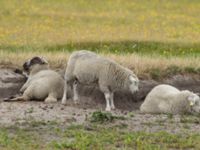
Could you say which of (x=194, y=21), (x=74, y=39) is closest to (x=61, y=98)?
(x=74, y=39)

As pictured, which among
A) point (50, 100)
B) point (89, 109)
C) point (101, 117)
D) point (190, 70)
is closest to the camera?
point (101, 117)

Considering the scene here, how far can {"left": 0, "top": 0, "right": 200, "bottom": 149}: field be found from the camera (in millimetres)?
13125

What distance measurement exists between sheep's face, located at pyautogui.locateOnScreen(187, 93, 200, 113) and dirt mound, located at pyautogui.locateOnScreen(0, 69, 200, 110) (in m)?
2.34

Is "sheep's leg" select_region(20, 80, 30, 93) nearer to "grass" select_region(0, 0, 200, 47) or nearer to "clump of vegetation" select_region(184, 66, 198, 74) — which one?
"clump of vegetation" select_region(184, 66, 198, 74)

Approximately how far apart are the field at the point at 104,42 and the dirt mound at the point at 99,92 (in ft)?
1.20

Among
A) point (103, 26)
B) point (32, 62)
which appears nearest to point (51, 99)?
point (32, 62)

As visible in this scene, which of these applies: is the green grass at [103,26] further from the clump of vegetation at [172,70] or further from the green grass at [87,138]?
the green grass at [87,138]

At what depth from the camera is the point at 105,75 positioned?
17594 mm

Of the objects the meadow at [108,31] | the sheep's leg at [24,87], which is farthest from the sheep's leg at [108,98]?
the meadow at [108,31]

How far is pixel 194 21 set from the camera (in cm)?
3553

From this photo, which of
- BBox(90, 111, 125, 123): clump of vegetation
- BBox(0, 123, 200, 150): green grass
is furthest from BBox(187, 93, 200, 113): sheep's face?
BBox(0, 123, 200, 150): green grass

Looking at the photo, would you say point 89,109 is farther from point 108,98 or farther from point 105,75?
point 105,75

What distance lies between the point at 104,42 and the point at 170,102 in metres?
9.11

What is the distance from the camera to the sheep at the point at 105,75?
17594 mm
